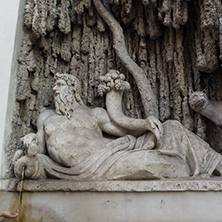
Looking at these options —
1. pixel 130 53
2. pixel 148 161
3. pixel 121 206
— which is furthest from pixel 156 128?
pixel 130 53

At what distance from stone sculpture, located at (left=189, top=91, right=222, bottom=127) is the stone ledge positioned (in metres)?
0.80

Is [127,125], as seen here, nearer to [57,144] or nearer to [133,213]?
[57,144]

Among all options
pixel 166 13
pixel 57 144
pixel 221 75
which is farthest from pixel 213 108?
pixel 57 144

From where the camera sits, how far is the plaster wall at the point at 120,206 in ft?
5.28

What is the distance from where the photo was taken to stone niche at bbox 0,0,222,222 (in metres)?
1.75

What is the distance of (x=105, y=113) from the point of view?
2.51 meters

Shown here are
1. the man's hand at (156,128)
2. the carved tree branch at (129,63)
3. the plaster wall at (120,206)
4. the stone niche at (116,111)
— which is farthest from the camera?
the carved tree branch at (129,63)

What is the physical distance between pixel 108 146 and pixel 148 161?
42cm

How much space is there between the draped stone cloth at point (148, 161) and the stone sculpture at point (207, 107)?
1.31 ft

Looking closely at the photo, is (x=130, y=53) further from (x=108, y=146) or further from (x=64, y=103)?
(x=108, y=146)

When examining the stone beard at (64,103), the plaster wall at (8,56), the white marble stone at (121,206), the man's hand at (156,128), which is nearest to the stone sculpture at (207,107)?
the man's hand at (156,128)

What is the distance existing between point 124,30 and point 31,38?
3.66ft

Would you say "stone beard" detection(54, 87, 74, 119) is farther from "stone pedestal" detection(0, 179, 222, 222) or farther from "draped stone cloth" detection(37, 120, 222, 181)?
"stone pedestal" detection(0, 179, 222, 222)

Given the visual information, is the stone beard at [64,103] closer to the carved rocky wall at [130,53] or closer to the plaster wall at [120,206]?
the carved rocky wall at [130,53]
